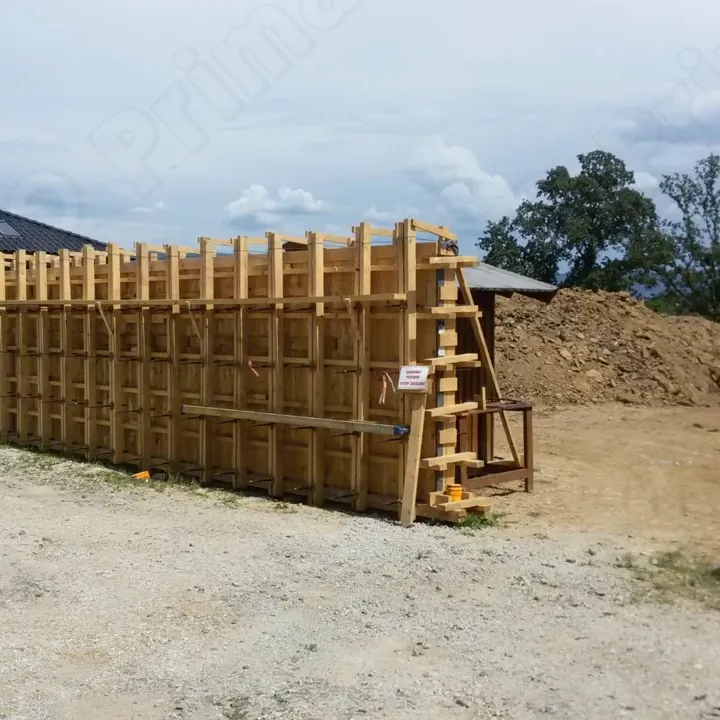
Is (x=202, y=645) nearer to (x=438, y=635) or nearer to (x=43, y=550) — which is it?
(x=438, y=635)

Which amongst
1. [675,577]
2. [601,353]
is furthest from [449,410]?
[601,353]

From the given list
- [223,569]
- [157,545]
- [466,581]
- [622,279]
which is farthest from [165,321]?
[622,279]

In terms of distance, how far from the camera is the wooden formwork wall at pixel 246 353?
31.9 feet

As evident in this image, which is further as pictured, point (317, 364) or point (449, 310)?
point (317, 364)

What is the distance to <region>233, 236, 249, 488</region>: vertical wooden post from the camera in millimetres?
11414

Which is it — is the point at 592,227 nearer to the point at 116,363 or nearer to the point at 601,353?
the point at 601,353

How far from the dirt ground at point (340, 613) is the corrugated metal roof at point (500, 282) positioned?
2740 millimetres

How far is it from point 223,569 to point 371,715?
3195 mm

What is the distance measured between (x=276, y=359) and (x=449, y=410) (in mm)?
2600

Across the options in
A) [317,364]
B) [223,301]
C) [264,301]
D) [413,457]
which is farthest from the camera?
[223,301]

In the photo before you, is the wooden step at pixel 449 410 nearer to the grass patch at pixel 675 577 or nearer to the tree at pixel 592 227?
the grass patch at pixel 675 577

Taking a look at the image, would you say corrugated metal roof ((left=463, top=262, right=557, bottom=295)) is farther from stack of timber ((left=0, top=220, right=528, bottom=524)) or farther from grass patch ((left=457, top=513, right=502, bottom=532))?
grass patch ((left=457, top=513, right=502, bottom=532))

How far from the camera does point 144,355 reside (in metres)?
12.9

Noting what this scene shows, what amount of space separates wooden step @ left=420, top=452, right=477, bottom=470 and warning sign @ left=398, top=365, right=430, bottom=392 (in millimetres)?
837
